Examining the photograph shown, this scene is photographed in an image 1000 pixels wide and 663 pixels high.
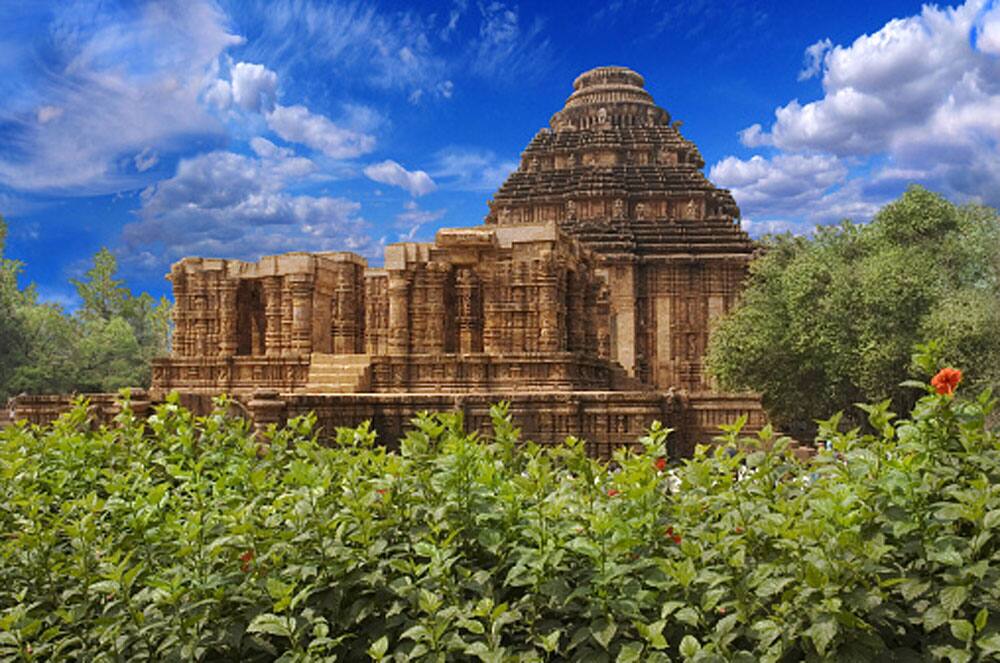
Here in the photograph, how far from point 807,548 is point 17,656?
3.43 meters

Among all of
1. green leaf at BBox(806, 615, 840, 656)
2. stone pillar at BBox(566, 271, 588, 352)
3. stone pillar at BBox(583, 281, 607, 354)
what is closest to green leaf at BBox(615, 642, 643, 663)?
green leaf at BBox(806, 615, 840, 656)

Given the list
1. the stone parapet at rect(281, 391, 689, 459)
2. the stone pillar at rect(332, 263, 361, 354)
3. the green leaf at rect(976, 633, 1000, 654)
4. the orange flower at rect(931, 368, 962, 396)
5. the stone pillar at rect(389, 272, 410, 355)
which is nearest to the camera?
the green leaf at rect(976, 633, 1000, 654)

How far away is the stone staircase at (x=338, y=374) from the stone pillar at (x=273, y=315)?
9.75 feet

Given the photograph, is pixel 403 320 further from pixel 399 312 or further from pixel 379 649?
pixel 379 649

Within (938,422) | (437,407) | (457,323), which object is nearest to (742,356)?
(457,323)

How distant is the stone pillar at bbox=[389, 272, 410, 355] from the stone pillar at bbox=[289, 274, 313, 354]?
11.8 ft

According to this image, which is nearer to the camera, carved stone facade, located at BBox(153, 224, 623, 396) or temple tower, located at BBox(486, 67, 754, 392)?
carved stone facade, located at BBox(153, 224, 623, 396)

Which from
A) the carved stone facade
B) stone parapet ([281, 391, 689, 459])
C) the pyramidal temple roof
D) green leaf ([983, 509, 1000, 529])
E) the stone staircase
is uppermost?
the pyramidal temple roof

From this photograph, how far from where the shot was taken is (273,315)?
25.5m

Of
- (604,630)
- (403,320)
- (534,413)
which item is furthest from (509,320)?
(604,630)

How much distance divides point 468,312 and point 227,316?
8846 mm

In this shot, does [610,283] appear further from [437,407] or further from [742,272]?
[437,407]

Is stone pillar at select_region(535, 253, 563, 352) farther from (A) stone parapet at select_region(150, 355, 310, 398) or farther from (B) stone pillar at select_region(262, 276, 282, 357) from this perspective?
(B) stone pillar at select_region(262, 276, 282, 357)

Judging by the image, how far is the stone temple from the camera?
712 inches
